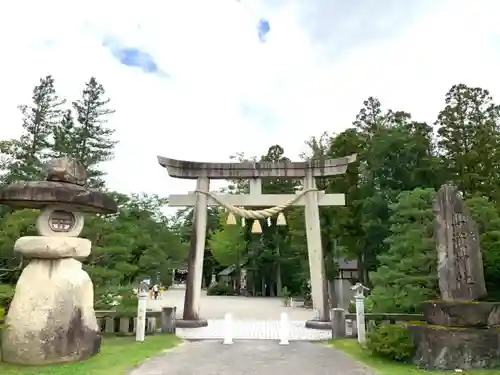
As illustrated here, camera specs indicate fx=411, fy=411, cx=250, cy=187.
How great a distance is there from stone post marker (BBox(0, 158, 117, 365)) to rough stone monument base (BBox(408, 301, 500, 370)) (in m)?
6.52

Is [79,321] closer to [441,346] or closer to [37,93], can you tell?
[441,346]

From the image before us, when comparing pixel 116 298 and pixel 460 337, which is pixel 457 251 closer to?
pixel 460 337

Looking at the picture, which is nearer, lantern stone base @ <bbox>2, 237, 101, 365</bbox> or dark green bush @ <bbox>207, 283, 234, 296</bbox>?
lantern stone base @ <bbox>2, 237, 101, 365</bbox>

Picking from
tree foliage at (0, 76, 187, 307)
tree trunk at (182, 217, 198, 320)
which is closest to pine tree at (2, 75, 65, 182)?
tree foliage at (0, 76, 187, 307)

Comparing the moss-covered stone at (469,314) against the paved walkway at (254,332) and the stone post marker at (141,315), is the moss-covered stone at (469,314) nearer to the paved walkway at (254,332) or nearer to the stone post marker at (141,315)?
the paved walkway at (254,332)

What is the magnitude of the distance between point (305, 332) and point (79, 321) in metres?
7.61

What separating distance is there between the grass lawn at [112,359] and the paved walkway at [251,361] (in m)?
0.32

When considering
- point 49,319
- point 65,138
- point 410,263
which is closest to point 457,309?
point 410,263

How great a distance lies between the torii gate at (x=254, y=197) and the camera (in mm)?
14672

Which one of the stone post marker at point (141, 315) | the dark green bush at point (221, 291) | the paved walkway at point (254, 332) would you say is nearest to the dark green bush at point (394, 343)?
the paved walkway at point (254, 332)

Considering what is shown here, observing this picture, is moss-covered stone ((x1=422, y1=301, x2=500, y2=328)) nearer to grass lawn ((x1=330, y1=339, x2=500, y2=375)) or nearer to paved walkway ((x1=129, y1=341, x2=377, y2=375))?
grass lawn ((x1=330, y1=339, x2=500, y2=375))

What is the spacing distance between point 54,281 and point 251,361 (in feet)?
13.7

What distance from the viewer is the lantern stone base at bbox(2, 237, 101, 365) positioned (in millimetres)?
7527

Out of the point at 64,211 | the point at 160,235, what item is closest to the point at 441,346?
the point at 64,211
